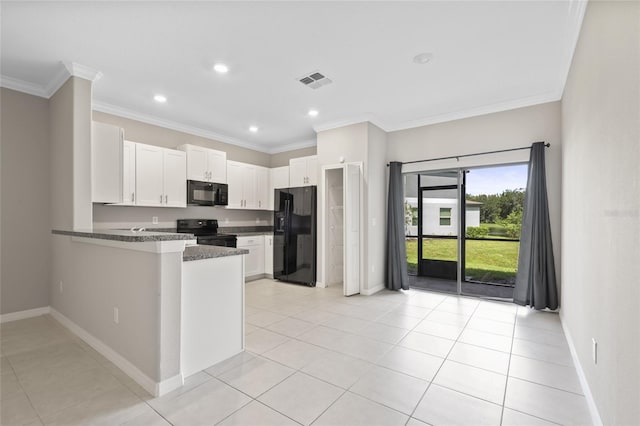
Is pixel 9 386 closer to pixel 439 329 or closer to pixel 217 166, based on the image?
pixel 439 329

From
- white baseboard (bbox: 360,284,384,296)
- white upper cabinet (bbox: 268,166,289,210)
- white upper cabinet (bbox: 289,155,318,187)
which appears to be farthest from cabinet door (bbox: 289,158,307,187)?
white baseboard (bbox: 360,284,384,296)

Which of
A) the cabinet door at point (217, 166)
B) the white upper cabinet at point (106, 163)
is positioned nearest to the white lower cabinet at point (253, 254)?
the cabinet door at point (217, 166)

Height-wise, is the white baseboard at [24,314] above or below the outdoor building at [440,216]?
below

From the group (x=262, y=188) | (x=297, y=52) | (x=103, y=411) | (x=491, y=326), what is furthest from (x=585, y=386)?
(x=262, y=188)

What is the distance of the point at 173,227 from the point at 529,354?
17.3ft

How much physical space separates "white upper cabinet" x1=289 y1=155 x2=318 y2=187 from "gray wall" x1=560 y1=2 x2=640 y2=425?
12.4 feet

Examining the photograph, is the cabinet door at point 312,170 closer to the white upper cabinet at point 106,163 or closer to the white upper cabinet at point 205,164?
the white upper cabinet at point 205,164

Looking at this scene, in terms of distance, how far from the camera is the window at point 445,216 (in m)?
5.25

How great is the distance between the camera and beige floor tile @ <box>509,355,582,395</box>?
217 cm

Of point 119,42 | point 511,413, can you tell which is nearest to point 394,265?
point 511,413

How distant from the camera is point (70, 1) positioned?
229cm

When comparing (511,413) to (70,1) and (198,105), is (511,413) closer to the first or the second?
(70,1)

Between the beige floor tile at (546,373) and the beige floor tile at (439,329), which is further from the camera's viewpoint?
the beige floor tile at (439,329)

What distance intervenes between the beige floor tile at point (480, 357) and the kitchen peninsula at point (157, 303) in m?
1.99
